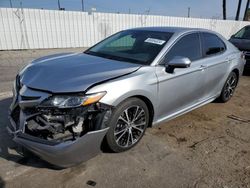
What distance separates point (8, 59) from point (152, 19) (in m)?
9.00

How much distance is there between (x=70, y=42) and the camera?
1237 cm

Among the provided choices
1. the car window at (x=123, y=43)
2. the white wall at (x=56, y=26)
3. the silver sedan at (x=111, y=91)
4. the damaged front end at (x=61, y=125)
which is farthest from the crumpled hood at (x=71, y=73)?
the white wall at (x=56, y=26)

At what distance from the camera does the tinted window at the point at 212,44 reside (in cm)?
411

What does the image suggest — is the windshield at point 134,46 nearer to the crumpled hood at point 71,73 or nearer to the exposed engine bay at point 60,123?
the crumpled hood at point 71,73

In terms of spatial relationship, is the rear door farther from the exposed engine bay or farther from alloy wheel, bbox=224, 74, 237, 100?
the exposed engine bay

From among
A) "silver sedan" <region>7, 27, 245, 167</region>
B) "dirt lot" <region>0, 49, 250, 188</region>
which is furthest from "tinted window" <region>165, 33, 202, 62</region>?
"dirt lot" <region>0, 49, 250, 188</region>

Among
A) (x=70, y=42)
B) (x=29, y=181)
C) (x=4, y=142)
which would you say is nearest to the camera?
(x=29, y=181)

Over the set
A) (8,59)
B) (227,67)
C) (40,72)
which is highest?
(40,72)

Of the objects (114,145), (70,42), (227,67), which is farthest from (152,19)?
(114,145)

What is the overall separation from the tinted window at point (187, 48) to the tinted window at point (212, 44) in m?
0.23

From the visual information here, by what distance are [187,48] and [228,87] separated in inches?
73.4

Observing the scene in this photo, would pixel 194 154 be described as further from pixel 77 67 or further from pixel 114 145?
pixel 77 67

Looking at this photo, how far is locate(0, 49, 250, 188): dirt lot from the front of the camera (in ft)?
8.27

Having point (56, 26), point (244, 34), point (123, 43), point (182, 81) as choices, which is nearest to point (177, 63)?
point (182, 81)
